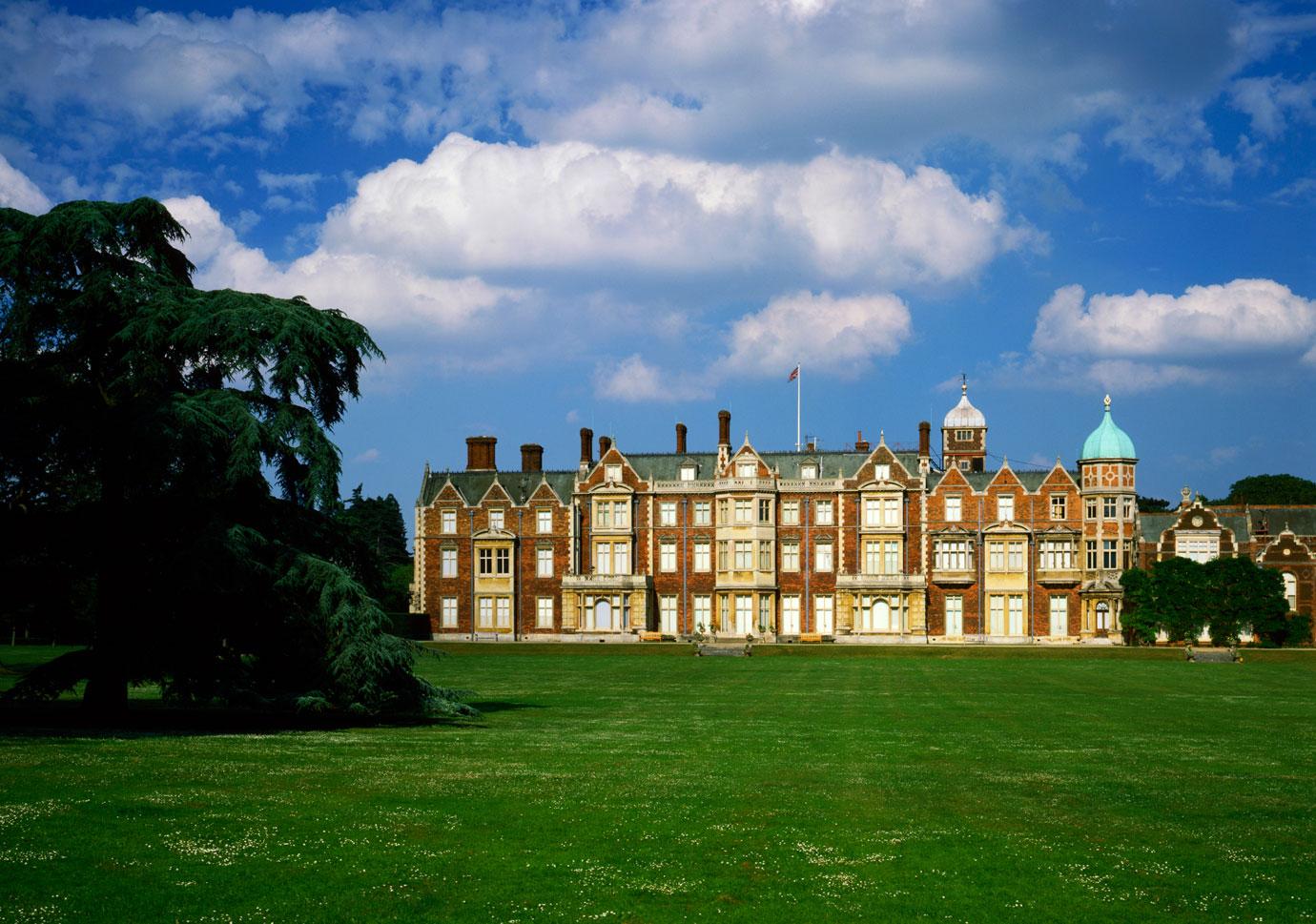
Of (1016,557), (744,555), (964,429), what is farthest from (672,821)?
(964,429)

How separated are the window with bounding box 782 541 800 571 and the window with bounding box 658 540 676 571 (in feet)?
19.5

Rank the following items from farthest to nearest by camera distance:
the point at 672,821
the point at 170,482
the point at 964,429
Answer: the point at 964,429
the point at 170,482
the point at 672,821

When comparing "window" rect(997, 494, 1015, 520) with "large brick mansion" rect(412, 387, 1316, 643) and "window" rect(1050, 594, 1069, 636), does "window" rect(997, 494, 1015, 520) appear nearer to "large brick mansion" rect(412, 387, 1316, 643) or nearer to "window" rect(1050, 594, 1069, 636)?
"large brick mansion" rect(412, 387, 1316, 643)

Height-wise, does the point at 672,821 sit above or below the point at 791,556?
below

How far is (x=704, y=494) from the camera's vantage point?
243ft

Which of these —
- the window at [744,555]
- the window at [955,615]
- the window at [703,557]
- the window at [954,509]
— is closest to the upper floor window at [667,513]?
the window at [703,557]

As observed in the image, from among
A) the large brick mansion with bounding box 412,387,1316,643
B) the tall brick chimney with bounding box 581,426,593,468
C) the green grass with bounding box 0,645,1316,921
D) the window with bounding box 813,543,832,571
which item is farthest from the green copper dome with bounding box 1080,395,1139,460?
the green grass with bounding box 0,645,1316,921

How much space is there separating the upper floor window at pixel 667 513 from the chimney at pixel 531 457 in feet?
28.1

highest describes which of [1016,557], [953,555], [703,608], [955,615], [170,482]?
[170,482]

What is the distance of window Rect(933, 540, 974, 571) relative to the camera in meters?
72.0

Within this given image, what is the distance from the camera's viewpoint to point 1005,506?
236 ft

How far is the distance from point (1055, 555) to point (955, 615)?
6038mm

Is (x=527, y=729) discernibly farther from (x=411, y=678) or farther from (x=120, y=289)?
(x=120, y=289)

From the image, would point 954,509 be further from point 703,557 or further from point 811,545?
point 703,557
